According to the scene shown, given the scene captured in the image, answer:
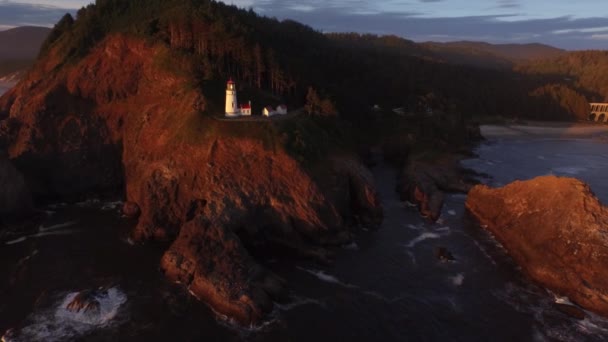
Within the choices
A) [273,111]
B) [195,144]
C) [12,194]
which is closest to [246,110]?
[273,111]

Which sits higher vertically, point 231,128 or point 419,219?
point 231,128

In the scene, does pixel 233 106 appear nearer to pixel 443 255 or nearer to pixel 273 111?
pixel 273 111

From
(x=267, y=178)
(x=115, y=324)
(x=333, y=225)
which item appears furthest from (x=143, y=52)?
(x=115, y=324)

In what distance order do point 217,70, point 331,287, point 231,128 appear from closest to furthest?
point 331,287, point 231,128, point 217,70

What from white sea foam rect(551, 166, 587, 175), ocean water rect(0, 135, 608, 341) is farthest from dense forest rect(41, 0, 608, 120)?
white sea foam rect(551, 166, 587, 175)

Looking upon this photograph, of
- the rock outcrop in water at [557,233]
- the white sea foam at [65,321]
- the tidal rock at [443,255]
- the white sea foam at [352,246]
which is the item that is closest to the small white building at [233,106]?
the white sea foam at [352,246]

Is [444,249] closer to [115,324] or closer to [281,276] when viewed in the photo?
[281,276]

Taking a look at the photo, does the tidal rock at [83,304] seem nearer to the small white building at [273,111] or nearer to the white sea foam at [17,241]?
the white sea foam at [17,241]

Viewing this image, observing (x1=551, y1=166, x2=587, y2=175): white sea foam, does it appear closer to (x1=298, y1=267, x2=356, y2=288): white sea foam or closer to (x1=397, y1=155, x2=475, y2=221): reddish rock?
(x1=397, y1=155, x2=475, y2=221): reddish rock
